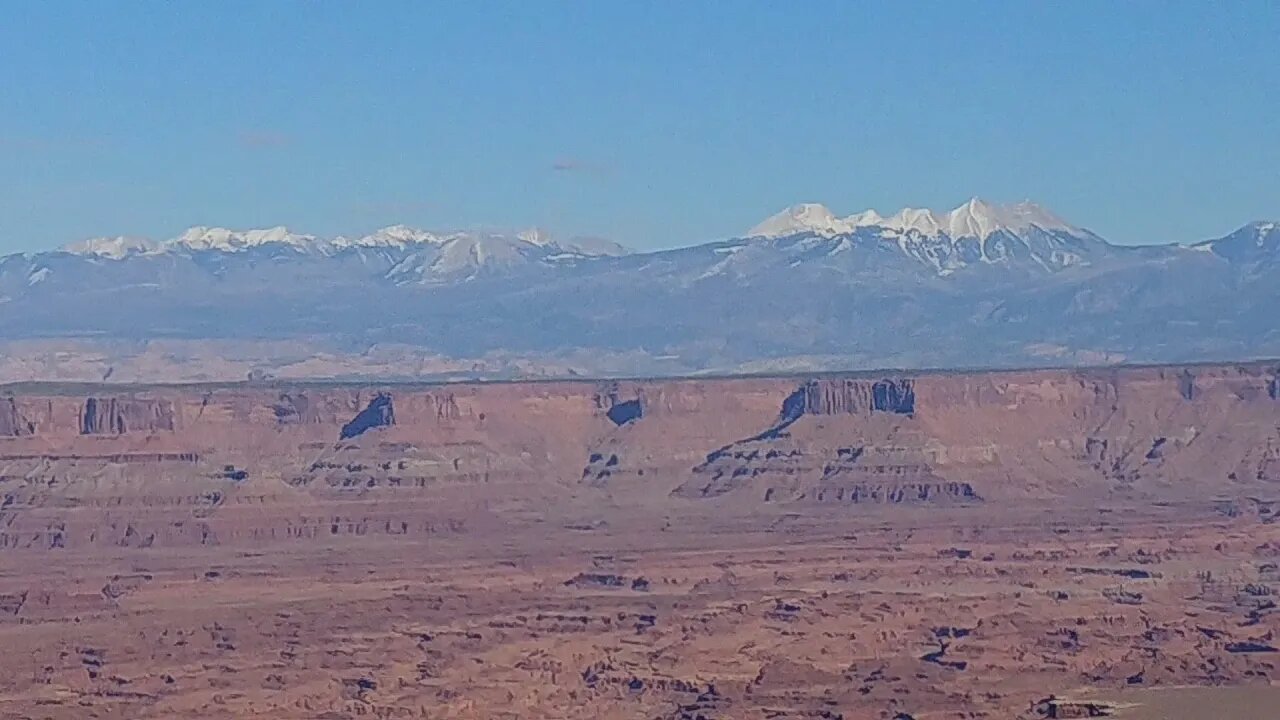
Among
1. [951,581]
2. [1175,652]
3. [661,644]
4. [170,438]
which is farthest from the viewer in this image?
[170,438]

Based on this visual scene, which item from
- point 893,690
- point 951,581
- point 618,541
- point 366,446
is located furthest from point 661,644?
point 366,446

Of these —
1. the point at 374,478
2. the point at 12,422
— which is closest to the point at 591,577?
the point at 374,478

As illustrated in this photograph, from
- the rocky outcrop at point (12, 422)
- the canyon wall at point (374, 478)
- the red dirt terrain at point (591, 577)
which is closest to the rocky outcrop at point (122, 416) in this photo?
the canyon wall at point (374, 478)

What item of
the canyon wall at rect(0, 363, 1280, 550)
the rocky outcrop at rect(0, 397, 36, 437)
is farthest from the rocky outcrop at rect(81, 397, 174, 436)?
the rocky outcrop at rect(0, 397, 36, 437)

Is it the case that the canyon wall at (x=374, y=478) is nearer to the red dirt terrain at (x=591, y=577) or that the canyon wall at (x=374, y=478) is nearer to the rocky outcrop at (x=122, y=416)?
the rocky outcrop at (x=122, y=416)

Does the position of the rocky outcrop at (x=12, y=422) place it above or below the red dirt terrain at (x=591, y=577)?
A: above

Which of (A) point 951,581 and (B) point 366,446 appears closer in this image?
(A) point 951,581

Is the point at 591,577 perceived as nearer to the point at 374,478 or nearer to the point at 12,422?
the point at 374,478

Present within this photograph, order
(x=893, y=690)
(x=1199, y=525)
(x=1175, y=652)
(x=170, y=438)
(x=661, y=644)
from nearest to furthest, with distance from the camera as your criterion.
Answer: (x=893, y=690) → (x=1175, y=652) → (x=661, y=644) → (x=1199, y=525) → (x=170, y=438)

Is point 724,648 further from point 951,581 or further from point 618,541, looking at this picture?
point 618,541
